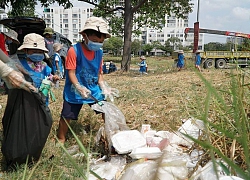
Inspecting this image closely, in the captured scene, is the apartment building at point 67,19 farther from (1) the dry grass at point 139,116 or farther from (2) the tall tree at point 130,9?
(1) the dry grass at point 139,116

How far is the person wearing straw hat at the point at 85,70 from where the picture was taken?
8.27ft

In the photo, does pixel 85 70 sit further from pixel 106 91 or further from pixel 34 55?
pixel 34 55

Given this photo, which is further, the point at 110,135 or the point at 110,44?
the point at 110,44

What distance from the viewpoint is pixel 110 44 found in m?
64.4

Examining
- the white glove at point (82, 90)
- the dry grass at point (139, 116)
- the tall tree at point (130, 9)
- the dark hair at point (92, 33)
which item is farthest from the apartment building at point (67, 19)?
the white glove at point (82, 90)

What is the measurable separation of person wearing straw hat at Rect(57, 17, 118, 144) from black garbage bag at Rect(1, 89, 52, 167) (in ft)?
1.43

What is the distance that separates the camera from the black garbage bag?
81.3 inches

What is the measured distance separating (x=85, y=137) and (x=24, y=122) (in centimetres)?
90

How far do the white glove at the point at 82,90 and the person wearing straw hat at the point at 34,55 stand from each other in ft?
1.10

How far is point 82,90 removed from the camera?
244 cm

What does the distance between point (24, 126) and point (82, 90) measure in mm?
588

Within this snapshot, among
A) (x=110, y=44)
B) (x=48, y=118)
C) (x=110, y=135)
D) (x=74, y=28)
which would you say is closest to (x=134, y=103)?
(x=110, y=135)

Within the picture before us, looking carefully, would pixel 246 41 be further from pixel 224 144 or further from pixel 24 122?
pixel 24 122

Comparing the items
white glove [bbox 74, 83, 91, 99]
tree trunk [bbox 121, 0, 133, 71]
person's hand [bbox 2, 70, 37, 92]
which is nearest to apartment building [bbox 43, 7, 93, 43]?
tree trunk [bbox 121, 0, 133, 71]
